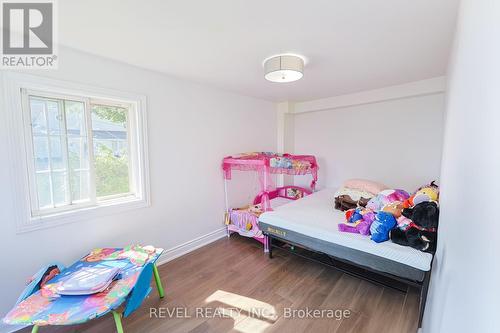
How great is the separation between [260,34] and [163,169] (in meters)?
1.84

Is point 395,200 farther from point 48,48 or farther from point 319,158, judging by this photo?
point 48,48

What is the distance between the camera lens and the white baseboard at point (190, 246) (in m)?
2.70

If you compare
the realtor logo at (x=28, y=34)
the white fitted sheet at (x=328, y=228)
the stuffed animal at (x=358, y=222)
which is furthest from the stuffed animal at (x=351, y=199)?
the realtor logo at (x=28, y=34)

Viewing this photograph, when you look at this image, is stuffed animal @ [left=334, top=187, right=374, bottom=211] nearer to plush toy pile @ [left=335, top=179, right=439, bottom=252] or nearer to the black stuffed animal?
plush toy pile @ [left=335, top=179, right=439, bottom=252]

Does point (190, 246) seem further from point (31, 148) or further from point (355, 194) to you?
point (355, 194)

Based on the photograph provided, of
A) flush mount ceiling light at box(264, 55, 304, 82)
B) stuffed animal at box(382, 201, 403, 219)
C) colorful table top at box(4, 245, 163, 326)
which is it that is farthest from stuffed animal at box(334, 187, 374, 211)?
colorful table top at box(4, 245, 163, 326)

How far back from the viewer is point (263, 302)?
1.98m

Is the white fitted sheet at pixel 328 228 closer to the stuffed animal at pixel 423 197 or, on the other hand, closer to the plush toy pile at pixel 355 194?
the plush toy pile at pixel 355 194

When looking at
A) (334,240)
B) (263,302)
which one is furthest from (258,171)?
(263,302)

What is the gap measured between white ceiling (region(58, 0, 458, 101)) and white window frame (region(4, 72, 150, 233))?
395 millimetres

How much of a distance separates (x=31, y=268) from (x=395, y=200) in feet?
11.7

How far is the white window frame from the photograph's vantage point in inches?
67.8

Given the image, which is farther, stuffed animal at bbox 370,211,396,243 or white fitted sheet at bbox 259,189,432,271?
stuffed animal at bbox 370,211,396,243

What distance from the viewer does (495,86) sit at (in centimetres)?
54
